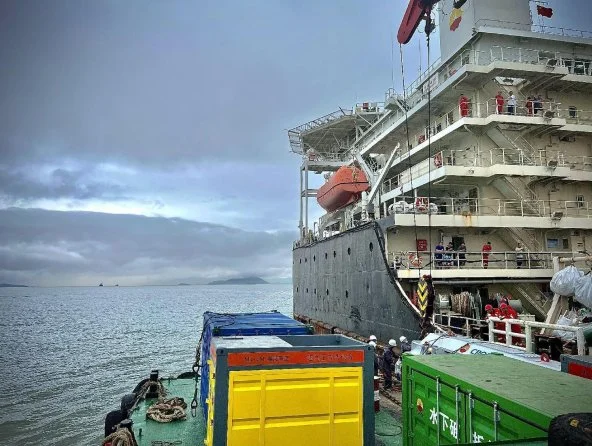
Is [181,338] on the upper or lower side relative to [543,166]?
lower

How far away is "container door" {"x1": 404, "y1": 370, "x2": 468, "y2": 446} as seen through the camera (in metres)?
5.13

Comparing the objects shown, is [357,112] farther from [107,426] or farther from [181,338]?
[107,426]

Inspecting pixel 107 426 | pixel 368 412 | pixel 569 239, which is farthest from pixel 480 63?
pixel 107 426

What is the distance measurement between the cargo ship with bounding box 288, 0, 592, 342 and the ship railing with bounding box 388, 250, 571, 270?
0.19 ft

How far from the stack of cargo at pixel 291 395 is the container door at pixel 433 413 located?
715 millimetres

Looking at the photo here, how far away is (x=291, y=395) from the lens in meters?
5.62

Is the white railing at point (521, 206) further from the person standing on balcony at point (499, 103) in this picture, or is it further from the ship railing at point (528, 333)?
the ship railing at point (528, 333)

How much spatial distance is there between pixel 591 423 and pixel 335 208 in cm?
2737

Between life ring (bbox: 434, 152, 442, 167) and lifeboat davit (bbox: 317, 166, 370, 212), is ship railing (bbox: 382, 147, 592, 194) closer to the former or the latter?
life ring (bbox: 434, 152, 442, 167)

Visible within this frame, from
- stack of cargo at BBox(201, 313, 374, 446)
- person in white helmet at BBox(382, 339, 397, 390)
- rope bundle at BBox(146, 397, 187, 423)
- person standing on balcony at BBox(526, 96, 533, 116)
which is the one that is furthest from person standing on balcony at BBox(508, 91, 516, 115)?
rope bundle at BBox(146, 397, 187, 423)

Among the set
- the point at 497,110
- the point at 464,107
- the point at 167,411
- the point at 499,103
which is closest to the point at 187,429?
the point at 167,411

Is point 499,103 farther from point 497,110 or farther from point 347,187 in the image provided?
point 347,187

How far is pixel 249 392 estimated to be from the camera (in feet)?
18.1

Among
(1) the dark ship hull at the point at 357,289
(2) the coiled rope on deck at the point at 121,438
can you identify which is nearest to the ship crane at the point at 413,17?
(1) the dark ship hull at the point at 357,289
